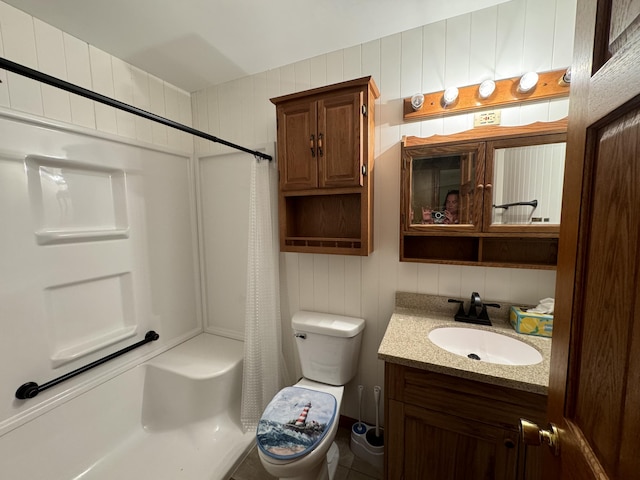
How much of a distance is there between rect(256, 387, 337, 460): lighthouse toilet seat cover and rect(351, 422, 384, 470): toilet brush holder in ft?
1.37

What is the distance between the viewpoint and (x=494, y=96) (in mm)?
1250

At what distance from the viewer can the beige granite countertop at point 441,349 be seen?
2.97ft

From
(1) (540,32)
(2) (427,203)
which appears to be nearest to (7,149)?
(2) (427,203)

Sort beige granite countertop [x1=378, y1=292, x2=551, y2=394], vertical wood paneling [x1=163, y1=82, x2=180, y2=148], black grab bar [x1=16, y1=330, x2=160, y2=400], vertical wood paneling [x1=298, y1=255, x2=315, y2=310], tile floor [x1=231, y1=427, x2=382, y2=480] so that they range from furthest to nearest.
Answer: vertical wood paneling [x1=163, y1=82, x2=180, y2=148], vertical wood paneling [x1=298, y1=255, x2=315, y2=310], tile floor [x1=231, y1=427, x2=382, y2=480], black grab bar [x1=16, y1=330, x2=160, y2=400], beige granite countertop [x1=378, y1=292, x2=551, y2=394]

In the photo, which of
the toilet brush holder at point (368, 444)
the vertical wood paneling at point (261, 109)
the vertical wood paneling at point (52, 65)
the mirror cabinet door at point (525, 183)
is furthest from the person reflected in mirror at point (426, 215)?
the vertical wood paneling at point (52, 65)

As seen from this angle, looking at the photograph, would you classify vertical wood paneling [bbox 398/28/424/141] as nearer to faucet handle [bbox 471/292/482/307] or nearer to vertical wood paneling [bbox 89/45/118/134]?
faucet handle [bbox 471/292/482/307]

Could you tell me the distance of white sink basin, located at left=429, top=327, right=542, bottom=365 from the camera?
117 cm

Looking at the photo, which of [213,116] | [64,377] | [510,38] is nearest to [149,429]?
[64,377]

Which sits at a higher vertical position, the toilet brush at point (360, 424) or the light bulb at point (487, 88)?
the light bulb at point (487, 88)

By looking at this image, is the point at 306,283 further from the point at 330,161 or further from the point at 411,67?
the point at 411,67

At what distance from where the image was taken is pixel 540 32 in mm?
1181

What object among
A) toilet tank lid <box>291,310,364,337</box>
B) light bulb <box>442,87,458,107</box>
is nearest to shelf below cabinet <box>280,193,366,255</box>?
toilet tank lid <box>291,310,364,337</box>

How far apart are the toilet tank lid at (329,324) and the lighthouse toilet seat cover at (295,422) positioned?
0.32m

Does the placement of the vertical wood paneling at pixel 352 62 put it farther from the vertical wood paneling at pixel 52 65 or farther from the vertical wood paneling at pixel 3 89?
the vertical wood paneling at pixel 3 89
